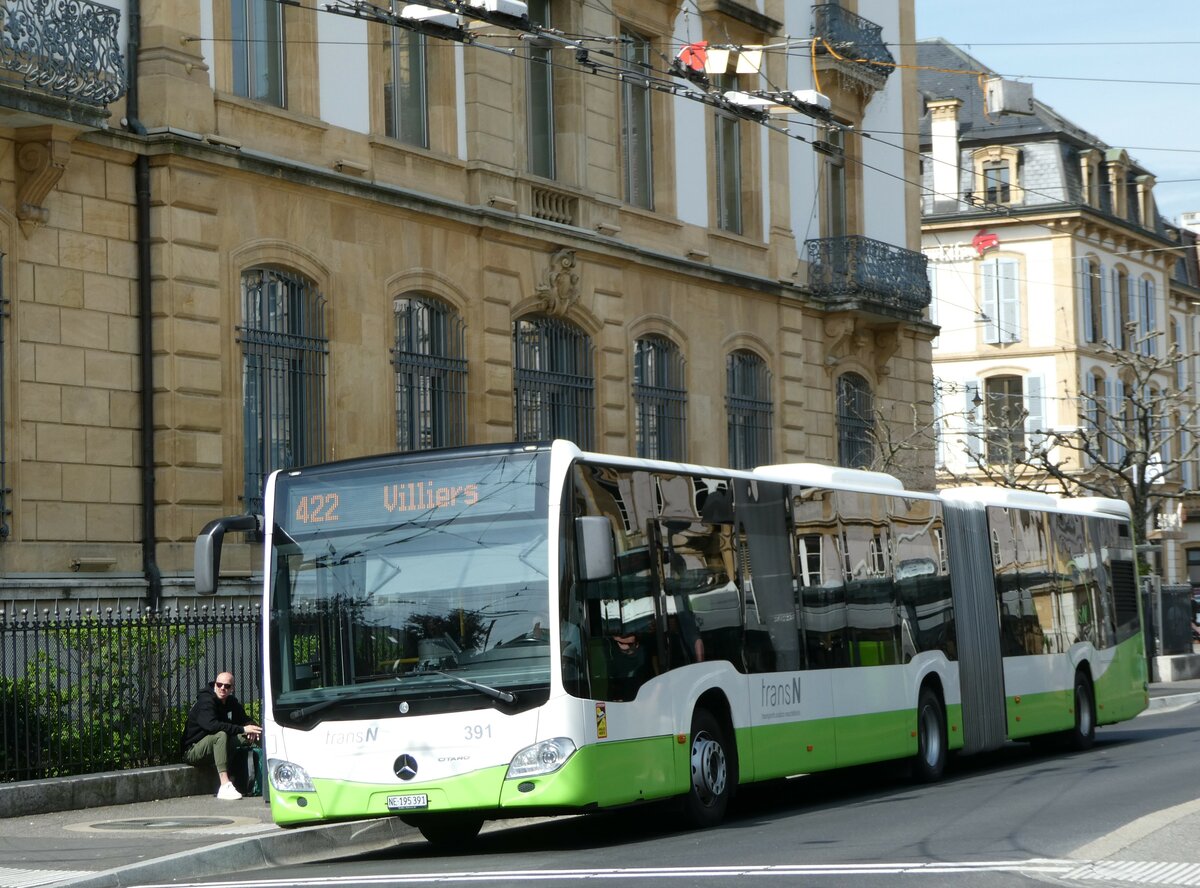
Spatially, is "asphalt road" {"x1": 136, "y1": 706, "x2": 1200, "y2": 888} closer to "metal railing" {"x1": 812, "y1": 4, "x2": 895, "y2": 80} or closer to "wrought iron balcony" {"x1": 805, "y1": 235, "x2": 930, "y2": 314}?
"wrought iron balcony" {"x1": 805, "y1": 235, "x2": 930, "y2": 314}

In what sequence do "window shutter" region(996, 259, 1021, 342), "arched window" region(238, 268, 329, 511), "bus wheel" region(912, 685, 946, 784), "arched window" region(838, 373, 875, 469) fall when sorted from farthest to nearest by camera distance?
"window shutter" region(996, 259, 1021, 342) < "arched window" region(838, 373, 875, 469) < "arched window" region(238, 268, 329, 511) < "bus wheel" region(912, 685, 946, 784)

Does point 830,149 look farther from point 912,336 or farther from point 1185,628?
point 1185,628

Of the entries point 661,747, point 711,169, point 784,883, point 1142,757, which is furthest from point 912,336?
point 784,883

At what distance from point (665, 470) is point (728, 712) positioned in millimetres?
1887

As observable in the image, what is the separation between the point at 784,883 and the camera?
10.5 m

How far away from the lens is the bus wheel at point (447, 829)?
14516 mm

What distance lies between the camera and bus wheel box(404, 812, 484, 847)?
571 inches

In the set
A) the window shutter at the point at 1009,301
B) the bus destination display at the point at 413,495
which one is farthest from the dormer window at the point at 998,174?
the bus destination display at the point at 413,495

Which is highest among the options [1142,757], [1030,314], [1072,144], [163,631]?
[1072,144]

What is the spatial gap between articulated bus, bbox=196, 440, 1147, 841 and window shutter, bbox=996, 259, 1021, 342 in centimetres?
4492

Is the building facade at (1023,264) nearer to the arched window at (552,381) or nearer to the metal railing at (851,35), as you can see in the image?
the metal railing at (851,35)

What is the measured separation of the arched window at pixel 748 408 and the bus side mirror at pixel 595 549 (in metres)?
17.3

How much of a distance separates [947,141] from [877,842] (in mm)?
49508

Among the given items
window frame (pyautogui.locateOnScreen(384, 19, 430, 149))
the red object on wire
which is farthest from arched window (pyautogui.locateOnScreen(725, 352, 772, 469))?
window frame (pyautogui.locateOnScreen(384, 19, 430, 149))
